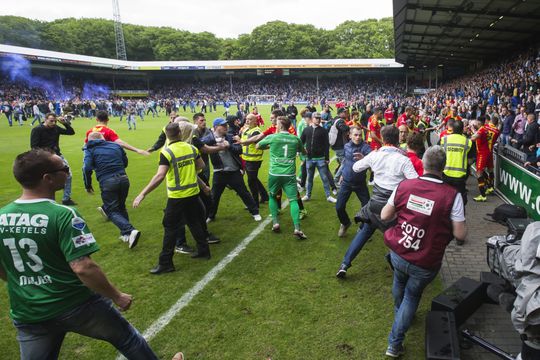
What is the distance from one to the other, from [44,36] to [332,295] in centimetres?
8464

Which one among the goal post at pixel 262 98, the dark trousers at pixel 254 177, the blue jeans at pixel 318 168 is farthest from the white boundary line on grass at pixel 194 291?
the goal post at pixel 262 98

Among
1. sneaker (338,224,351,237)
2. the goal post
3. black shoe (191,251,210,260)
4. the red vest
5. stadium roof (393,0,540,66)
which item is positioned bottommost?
black shoe (191,251,210,260)

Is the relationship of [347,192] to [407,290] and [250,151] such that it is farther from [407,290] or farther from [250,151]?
[407,290]

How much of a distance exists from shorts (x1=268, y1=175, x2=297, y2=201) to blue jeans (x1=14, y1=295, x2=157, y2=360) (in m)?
3.76

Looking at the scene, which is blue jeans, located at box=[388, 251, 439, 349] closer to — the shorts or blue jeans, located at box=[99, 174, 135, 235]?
the shorts

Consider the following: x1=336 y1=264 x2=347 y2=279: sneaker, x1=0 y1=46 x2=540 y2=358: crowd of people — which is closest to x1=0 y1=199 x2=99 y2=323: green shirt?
x1=0 y1=46 x2=540 y2=358: crowd of people

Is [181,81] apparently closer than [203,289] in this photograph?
No

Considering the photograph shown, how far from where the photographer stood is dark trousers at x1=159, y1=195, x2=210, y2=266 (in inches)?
201

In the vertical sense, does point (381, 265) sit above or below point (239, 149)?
below

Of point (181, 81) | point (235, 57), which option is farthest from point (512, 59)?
point (235, 57)

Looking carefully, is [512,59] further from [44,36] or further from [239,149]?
[44,36]

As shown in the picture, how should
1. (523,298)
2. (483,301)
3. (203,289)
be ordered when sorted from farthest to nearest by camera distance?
(203,289) → (483,301) → (523,298)

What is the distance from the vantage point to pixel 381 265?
5.32 meters

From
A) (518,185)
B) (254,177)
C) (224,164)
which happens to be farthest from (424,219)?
(518,185)
